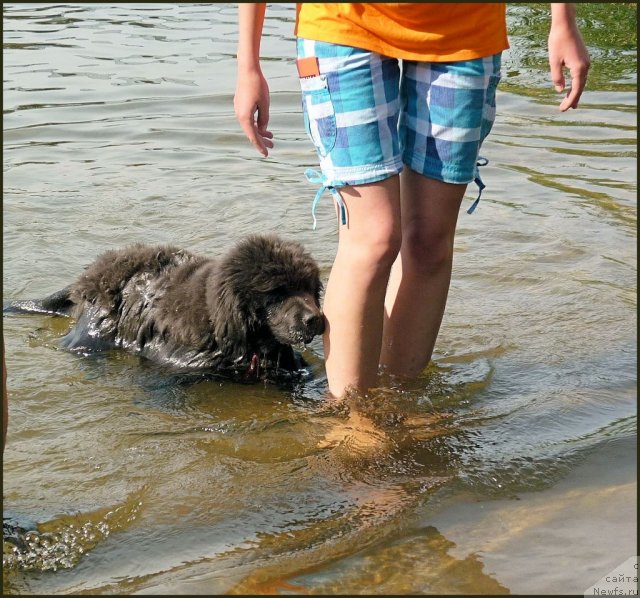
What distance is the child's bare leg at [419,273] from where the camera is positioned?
150 inches

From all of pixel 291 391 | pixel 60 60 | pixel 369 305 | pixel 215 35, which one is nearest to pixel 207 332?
pixel 291 391

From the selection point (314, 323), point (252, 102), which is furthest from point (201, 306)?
point (252, 102)

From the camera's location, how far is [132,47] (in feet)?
36.7

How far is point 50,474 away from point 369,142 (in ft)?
5.48

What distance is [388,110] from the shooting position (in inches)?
138

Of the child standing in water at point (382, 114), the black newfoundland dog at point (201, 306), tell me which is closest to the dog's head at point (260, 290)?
the black newfoundland dog at point (201, 306)

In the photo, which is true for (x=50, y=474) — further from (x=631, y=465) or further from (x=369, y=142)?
(x=631, y=465)

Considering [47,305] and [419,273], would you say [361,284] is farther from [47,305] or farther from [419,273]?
[47,305]

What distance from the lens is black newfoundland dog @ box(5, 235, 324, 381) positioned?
443 cm

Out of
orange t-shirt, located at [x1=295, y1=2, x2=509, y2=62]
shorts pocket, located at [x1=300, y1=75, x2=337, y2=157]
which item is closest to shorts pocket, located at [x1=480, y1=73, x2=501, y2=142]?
orange t-shirt, located at [x1=295, y1=2, x2=509, y2=62]

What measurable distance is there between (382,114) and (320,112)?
22 centimetres

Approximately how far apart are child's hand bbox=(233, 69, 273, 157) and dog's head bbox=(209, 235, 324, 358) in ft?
3.10

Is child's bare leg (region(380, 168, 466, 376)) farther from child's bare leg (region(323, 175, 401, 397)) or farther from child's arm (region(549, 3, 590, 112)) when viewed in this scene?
child's arm (region(549, 3, 590, 112))

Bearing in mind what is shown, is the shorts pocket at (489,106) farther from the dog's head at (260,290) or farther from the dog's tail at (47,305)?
the dog's tail at (47,305)
